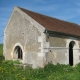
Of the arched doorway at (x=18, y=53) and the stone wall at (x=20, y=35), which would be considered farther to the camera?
the arched doorway at (x=18, y=53)

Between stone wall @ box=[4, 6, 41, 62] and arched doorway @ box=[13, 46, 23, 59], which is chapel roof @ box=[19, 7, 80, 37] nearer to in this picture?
stone wall @ box=[4, 6, 41, 62]

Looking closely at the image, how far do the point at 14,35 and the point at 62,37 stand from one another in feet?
13.9

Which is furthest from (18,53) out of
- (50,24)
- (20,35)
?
(50,24)

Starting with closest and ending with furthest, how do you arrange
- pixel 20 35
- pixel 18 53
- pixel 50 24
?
1. pixel 50 24
2. pixel 20 35
3. pixel 18 53

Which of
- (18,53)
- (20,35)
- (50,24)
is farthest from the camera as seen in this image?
(18,53)

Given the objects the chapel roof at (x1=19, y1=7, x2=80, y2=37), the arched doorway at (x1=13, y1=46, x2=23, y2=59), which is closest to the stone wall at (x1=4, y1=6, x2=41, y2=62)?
the arched doorway at (x1=13, y1=46, x2=23, y2=59)

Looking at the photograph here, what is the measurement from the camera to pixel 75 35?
45.1ft

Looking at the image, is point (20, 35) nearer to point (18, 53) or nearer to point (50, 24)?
point (18, 53)

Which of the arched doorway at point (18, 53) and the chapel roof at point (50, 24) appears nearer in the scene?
the chapel roof at point (50, 24)

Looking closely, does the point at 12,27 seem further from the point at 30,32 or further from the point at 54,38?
the point at 54,38

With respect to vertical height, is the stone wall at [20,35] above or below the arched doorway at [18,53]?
above

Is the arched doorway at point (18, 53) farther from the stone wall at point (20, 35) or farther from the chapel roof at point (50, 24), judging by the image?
the chapel roof at point (50, 24)

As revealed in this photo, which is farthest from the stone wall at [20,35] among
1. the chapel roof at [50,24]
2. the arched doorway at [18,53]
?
the chapel roof at [50,24]

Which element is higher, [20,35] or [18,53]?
[20,35]
